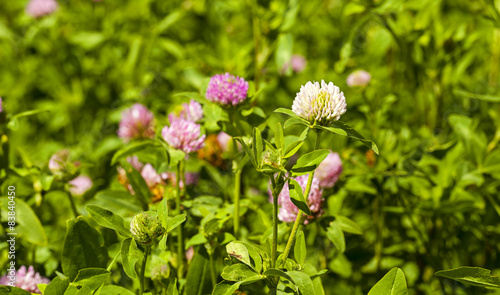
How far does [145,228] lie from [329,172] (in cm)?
59

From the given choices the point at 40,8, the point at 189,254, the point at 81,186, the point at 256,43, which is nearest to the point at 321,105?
the point at 189,254

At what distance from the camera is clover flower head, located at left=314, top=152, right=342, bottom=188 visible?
1273 millimetres

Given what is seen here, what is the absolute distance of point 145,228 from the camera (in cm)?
86

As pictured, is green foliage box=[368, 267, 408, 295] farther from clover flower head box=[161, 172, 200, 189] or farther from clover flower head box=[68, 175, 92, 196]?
clover flower head box=[68, 175, 92, 196]

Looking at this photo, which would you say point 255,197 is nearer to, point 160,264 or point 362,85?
point 160,264

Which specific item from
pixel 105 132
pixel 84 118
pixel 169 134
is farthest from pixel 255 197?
pixel 84 118

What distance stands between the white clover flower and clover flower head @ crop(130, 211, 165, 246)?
33cm

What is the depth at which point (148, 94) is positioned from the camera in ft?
6.59

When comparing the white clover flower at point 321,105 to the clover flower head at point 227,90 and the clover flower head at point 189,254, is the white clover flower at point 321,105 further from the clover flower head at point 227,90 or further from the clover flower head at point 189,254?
the clover flower head at point 189,254

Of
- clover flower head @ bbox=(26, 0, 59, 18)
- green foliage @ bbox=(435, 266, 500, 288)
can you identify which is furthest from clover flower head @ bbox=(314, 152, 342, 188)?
clover flower head @ bbox=(26, 0, 59, 18)

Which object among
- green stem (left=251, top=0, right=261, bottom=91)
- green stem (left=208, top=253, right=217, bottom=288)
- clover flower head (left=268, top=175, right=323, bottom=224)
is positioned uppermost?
green stem (left=251, top=0, right=261, bottom=91)

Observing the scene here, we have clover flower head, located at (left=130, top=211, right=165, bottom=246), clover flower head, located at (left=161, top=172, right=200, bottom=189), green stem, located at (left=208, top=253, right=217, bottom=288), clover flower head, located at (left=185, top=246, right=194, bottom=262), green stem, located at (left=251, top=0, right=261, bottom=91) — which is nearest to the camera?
clover flower head, located at (left=130, top=211, right=165, bottom=246)

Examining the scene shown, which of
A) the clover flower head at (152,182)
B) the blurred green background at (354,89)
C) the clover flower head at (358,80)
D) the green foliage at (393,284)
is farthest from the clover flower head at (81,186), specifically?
the green foliage at (393,284)

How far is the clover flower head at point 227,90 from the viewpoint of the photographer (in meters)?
1.09
